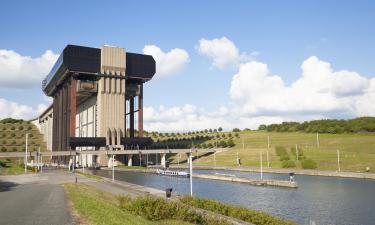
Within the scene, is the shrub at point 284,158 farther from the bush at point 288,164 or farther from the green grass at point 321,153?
the bush at point 288,164

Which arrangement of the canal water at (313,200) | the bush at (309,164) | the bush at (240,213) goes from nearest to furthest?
1. the bush at (240,213)
2. the canal water at (313,200)
3. the bush at (309,164)

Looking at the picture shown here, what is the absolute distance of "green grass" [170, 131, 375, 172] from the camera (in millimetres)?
125188

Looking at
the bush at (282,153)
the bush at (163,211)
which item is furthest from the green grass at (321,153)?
the bush at (163,211)

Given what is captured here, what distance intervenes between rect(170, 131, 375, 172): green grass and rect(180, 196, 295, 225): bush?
88340mm

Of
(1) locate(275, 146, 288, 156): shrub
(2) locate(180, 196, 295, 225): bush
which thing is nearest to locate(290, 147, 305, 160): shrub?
(1) locate(275, 146, 288, 156): shrub

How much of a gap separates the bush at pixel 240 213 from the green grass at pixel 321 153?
8834 cm

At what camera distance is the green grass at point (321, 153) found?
411ft

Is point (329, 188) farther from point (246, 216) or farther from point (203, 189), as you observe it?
point (246, 216)

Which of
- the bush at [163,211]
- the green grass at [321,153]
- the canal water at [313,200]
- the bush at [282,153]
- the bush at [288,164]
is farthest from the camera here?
the bush at [282,153]

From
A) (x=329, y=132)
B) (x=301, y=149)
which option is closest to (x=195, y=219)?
(x=301, y=149)

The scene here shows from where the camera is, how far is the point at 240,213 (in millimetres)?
35750

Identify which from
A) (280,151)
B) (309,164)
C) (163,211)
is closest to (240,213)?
(163,211)

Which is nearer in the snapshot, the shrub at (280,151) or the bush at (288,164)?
the bush at (288,164)

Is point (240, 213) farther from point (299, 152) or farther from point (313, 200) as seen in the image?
point (299, 152)
